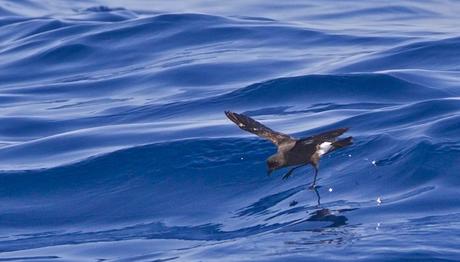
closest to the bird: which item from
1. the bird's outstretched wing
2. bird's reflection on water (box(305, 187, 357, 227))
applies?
the bird's outstretched wing

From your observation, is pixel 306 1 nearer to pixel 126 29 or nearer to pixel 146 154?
pixel 126 29

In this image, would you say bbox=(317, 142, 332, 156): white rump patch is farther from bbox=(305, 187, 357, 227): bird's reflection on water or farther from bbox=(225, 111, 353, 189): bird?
bbox=(305, 187, 357, 227): bird's reflection on water

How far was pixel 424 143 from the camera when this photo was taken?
10.2 m

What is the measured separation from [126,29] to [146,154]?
8.32 m

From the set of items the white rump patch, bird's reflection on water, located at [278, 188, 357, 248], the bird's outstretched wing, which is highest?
the bird's outstretched wing

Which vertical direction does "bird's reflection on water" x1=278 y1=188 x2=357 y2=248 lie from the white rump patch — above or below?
below

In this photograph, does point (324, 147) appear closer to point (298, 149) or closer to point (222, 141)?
point (298, 149)

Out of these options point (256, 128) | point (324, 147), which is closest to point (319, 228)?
point (324, 147)

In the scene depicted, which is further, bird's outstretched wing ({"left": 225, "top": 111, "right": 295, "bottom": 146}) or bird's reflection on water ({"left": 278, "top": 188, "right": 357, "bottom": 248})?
bird's outstretched wing ({"left": 225, "top": 111, "right": 295, "bottom": 146})

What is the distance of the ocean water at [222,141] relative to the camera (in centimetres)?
845

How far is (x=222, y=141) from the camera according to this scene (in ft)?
35.9

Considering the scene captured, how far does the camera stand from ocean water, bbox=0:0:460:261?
845 centimetres

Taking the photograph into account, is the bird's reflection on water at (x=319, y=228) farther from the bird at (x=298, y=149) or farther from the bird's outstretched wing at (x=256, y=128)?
the bird's outstretched wing at (x=256, y=128)

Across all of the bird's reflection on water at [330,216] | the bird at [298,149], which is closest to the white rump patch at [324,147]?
the bird at [298,149]
